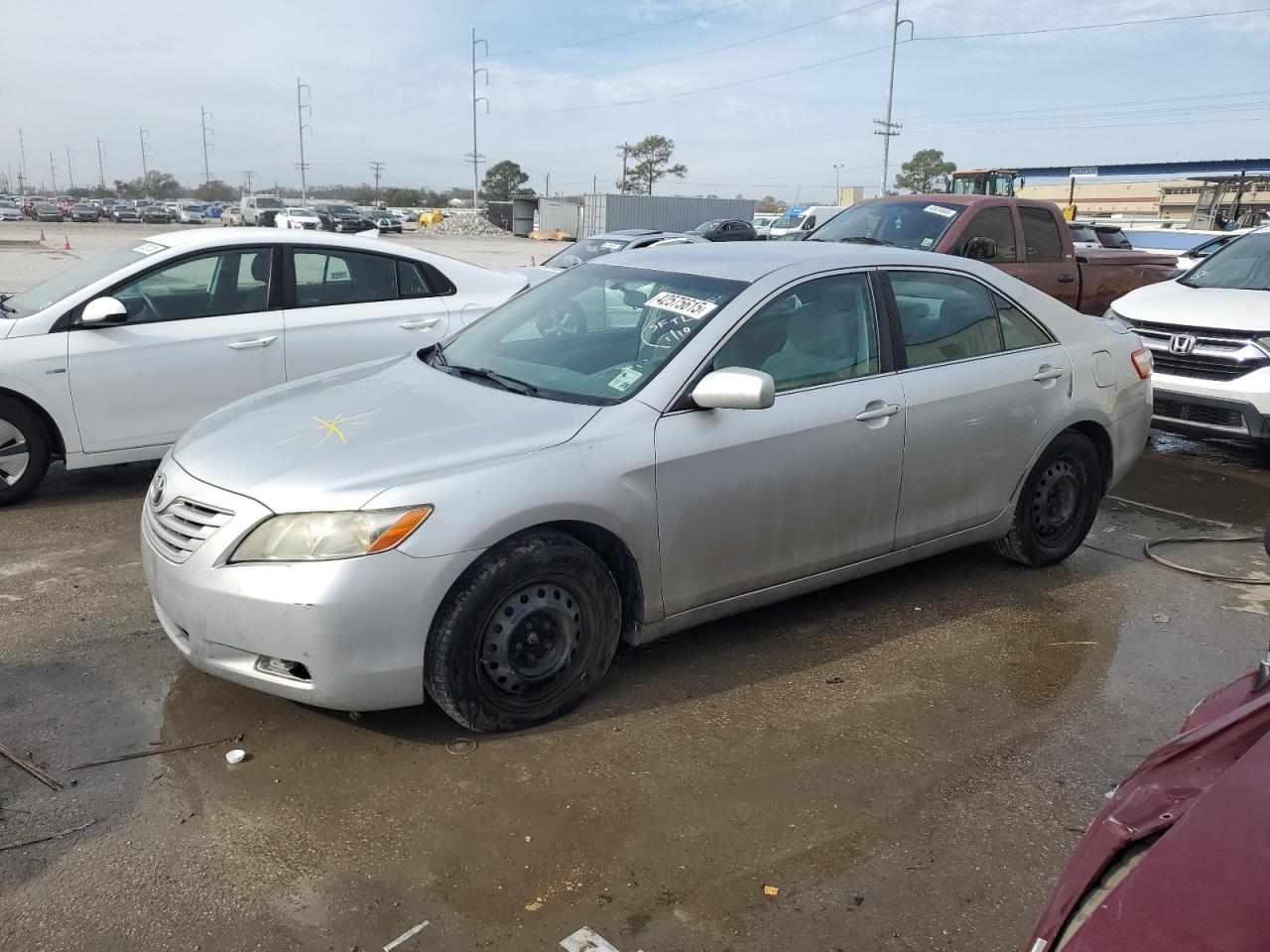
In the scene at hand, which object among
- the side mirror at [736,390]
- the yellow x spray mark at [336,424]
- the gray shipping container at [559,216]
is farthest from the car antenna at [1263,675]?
the gray shipping container at [559,216]

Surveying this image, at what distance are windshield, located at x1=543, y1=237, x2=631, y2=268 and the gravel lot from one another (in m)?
10.6

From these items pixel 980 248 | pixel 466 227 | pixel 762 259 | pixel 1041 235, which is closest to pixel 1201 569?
pixel 762 259

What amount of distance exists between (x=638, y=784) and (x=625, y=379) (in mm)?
1462

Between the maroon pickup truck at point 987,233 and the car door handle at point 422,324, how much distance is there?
431 centimetres

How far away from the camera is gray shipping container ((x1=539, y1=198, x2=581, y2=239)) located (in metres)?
56.6

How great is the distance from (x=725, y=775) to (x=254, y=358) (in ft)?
13.7

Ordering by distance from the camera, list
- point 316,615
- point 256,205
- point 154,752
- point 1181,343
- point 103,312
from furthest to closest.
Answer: point 256,205 < point 1181,343 < point 103,312 < point 154,752 < point 316,615

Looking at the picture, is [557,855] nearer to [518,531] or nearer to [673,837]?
[673,837]

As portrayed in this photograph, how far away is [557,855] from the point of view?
2.94 meters

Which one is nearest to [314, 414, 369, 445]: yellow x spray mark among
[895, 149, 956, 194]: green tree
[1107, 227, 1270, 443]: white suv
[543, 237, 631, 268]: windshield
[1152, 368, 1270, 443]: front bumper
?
[1152, 368, 1270, 443]: front bumper

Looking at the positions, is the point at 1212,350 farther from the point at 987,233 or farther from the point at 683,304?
the point at 683,304

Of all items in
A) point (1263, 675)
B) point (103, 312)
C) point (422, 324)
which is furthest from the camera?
point (422, 324)

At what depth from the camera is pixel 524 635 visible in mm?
3484

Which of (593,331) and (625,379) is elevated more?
(593,331)
